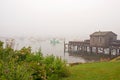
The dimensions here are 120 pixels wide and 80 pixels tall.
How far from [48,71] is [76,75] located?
2043 mm

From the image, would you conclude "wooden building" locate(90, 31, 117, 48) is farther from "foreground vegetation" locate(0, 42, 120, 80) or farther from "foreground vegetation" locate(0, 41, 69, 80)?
"foreground vegetation" locate(0, 41, 69, 80)

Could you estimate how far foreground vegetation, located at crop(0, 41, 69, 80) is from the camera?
323 inches

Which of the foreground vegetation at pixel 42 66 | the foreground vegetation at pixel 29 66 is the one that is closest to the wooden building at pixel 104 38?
the foreground vegetation at pixel 42 66

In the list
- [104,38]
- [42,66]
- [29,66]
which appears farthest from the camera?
[104,38]

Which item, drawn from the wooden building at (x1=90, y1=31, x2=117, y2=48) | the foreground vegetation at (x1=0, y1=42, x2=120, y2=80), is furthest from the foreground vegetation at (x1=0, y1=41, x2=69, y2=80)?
the wooden building at (x1=90, y1=31, x2=117, y2=48)

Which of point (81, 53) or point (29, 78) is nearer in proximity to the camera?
point (29, 78)

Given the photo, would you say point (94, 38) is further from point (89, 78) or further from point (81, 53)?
point (89, 78)

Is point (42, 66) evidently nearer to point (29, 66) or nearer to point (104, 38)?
point (29, 66)

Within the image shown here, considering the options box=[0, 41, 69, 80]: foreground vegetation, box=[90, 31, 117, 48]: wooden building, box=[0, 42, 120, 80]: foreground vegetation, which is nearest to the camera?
box=[0, 41, 69, 80]: foreground vegetation

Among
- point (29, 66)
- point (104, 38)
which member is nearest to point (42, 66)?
point (29, 66)

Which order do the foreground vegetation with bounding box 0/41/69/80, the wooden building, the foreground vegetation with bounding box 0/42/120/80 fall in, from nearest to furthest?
the foreground vegetation with bounding box 0/41/69/80, the foreground vegetation with bounding box 0/42/120/80, the wooden building

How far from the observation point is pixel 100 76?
11750mm

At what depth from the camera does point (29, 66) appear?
9906mm

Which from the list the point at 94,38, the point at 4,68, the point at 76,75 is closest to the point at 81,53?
the point at 94,38
